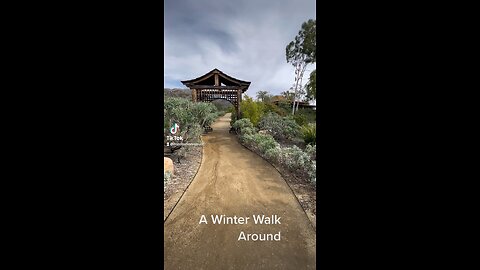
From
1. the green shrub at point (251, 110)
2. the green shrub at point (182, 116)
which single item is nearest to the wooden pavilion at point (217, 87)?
the green shrub at point (251, 110)

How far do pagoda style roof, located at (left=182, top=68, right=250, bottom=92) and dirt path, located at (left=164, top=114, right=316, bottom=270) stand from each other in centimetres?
354

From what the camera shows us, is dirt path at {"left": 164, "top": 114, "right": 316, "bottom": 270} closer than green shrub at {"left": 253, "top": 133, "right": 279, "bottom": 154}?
Yes

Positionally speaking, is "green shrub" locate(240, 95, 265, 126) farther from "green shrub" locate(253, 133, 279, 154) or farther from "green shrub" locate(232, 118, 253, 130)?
"green shrub" locate(253, 133, 279, 154)

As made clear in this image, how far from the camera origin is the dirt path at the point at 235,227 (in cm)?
132

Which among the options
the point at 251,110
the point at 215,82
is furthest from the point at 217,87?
the point at 251,110

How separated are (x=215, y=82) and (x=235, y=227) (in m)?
4.76

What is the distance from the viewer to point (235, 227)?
1.60 m

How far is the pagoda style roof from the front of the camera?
5.40 m

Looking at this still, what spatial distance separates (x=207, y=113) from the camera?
445 centimetres

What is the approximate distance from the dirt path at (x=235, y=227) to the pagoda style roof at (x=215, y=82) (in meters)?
3.54

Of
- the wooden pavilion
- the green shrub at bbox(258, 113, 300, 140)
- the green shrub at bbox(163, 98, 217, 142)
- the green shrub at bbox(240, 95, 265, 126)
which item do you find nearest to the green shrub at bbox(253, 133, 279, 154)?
the green shrub at bbox(258, 113, 300, 140)

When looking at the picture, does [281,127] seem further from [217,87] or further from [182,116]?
[182,116]
